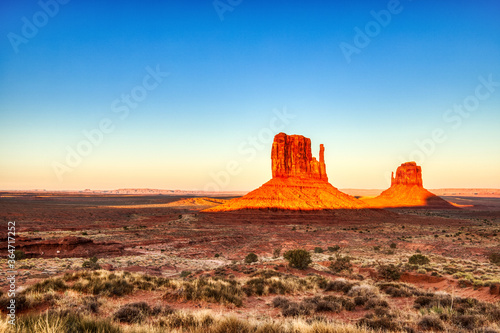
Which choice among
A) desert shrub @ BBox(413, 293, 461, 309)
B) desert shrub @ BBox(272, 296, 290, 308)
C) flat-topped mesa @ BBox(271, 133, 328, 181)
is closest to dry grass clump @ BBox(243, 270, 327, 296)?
desert shrub @ BBox(272, 296, 290, 308)

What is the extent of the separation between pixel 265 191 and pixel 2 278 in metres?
67.1

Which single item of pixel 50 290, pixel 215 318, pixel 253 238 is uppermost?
pixel 215 318

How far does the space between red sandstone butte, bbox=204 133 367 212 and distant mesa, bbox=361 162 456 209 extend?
142ft

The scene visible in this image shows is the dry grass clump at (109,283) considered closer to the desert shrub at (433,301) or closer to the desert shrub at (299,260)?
the desert shrub at (299,260)

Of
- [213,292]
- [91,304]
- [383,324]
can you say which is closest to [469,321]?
[383,324]

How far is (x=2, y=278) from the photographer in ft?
49.0

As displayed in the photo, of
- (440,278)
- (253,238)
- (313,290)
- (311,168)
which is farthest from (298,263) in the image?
(311,168)

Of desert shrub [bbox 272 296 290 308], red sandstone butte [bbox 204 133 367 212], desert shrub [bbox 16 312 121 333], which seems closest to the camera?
desert shrub [bbox 16 312 121 333]

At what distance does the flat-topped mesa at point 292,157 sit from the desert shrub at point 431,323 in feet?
259

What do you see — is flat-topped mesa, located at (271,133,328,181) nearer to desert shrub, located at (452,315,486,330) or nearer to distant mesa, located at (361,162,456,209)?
distant mesa, located at (361,162,456,209)

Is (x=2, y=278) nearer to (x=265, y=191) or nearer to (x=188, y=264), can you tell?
(x=188, y=264)

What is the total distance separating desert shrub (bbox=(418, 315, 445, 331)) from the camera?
760cm

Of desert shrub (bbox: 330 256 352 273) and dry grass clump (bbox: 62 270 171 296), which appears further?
desert shrub (bbox: 330 256 352 273)

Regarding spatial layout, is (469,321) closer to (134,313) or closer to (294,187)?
(134,313)
